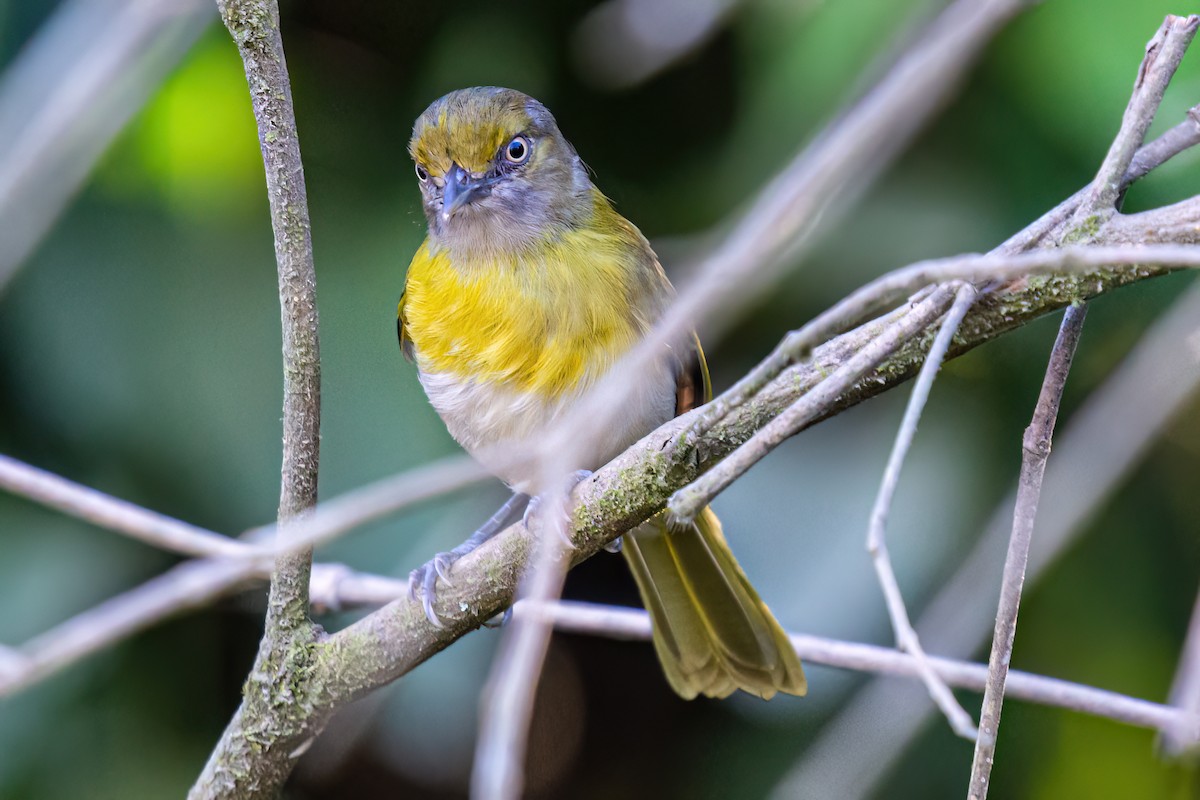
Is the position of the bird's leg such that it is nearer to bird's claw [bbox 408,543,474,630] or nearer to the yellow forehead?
bird's claw [bbox 408,543,474,630]

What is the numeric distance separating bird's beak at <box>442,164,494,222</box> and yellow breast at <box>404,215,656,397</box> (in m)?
0.13

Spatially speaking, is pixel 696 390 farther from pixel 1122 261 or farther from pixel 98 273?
pixel 1122 261

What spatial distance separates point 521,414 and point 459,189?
1.93ft

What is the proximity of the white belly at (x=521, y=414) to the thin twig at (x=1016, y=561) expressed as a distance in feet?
4.01

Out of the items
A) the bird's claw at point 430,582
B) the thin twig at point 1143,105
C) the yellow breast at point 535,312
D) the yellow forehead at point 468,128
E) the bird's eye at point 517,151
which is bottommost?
the bird's claw at point 430,582

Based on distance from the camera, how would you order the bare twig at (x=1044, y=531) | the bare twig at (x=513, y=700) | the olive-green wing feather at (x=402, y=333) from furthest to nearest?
the olive-green wing feather at (x=402, y=333)
the bare twig at (x=1044, y=531)
the bare twig at (x=513, y=700)

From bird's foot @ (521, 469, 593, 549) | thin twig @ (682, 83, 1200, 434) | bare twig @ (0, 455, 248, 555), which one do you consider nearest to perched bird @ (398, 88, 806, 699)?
bird's foot @ (521, 469, 593, 549)

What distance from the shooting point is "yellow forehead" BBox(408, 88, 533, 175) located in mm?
2809

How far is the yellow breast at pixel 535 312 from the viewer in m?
2.60

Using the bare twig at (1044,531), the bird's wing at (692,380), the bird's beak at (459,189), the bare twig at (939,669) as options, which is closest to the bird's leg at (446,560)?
the bare twig at (939,669)

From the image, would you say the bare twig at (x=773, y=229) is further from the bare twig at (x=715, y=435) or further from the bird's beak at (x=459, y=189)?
the bird's beak at (x=459, y=189)

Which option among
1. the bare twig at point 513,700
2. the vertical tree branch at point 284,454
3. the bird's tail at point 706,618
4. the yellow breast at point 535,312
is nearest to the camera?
the bare twig at point 513,700

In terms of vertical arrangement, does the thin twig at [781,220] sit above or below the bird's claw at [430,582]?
above

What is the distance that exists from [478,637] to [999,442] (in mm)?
1351
